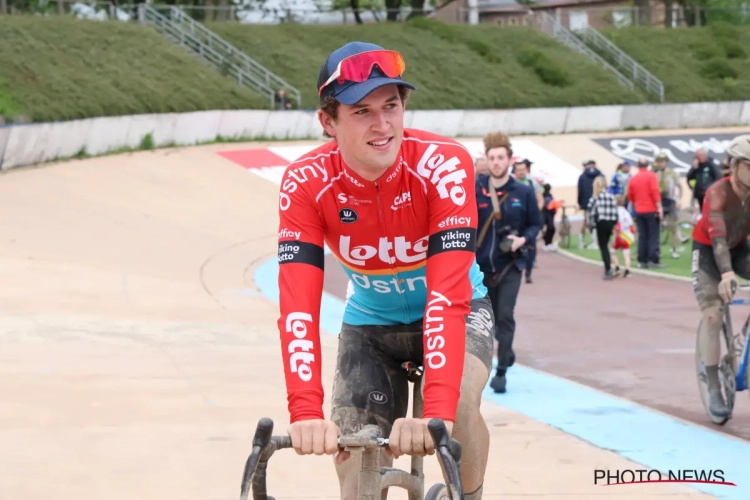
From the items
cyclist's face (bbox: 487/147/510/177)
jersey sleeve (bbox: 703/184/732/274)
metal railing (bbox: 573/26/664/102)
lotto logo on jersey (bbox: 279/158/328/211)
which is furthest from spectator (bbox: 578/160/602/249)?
metal railing (bbox: 573/26/664/102)

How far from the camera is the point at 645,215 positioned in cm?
1936

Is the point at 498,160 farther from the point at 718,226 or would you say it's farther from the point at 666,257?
the point at 666,257

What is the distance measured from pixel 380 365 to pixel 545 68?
43.3 metres

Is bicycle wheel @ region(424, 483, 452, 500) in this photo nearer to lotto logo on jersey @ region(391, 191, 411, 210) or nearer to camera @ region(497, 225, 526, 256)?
lotto logo on jersey @ region(391, 191, 411, 210)

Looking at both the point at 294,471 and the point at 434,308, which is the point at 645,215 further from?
the point at 434,308

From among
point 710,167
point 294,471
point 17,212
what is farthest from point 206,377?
point 710,167

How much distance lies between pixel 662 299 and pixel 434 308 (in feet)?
40.4

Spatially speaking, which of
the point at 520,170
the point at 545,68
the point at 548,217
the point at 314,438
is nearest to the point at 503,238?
the point at 314,438

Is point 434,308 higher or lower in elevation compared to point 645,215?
higher

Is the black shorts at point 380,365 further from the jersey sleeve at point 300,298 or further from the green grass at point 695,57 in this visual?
the green grass at point 695,57

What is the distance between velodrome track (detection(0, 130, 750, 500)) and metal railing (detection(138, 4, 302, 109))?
1818 cm

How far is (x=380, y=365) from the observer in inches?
161

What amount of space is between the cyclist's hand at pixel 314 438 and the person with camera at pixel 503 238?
6137mm

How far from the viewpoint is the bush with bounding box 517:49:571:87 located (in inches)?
1804
